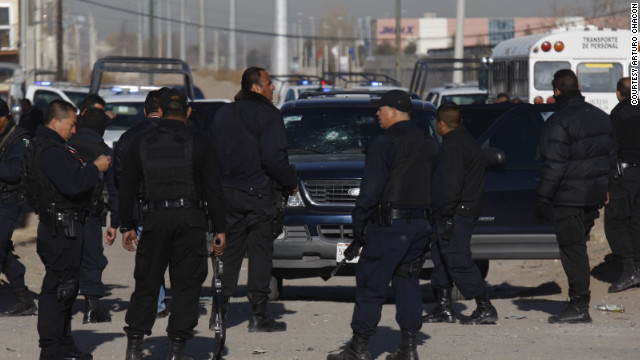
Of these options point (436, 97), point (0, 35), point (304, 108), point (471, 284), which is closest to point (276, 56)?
point (436, 97)

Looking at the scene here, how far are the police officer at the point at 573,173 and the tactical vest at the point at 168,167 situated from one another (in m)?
3.48

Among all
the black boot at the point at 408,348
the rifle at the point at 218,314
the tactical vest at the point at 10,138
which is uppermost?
the tactical vest at the point at 10,138

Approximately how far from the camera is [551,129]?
9.27m

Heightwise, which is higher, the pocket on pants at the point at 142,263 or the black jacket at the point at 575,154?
the black jacket at the point at 575,154

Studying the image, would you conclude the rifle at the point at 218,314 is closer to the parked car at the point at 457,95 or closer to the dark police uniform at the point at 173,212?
the dark police uniform at the point at 173,212

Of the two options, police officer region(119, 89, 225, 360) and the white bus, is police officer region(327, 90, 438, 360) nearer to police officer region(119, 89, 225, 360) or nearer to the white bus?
police officer region(119, 89, 225, 360)

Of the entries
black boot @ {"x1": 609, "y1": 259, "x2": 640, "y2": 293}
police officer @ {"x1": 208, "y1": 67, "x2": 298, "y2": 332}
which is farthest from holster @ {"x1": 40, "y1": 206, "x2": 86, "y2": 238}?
black boot @ {"x1": 609, "y1": 259, "x2": 640, "y2": 293}

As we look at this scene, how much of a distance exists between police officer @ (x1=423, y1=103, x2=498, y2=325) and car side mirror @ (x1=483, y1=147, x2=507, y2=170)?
0.92 m

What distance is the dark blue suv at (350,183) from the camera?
9.92 meters

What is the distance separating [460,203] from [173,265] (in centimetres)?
288

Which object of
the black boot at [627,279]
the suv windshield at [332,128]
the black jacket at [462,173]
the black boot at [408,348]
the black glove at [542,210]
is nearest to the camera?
the black boot at [408,348]

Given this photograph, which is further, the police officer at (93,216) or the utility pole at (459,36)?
the utility pole at (459,36)

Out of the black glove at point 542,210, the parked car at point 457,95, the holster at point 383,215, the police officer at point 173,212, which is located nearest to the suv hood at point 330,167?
the black glove at point 542,210

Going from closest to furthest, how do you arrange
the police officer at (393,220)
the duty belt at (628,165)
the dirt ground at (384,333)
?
the police officer at (393,220), the dirt ground at (384,333), the duty belt at (628,165)
